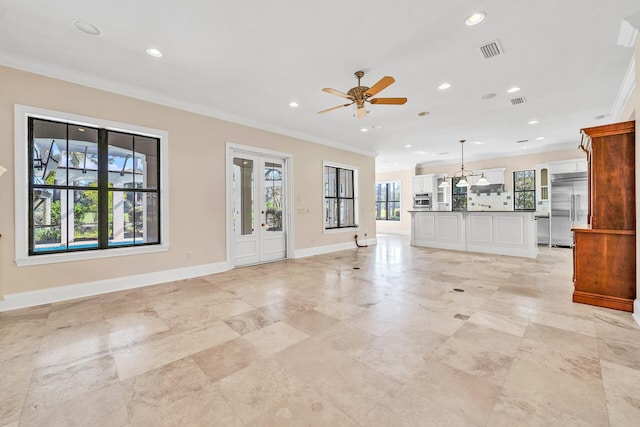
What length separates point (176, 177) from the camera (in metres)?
4.51

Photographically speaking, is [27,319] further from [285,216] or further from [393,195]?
[393,195]

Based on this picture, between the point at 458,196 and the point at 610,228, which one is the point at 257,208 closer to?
the point at 610,228

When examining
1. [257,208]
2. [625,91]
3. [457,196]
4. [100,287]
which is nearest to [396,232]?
[457,196]

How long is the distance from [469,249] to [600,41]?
16.6ft

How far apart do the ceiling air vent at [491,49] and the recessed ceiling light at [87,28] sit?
4.15m

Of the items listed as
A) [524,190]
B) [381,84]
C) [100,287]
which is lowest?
[100,287]

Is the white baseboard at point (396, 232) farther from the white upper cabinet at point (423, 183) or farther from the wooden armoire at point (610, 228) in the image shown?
the wooden armoire at point (610, 228)

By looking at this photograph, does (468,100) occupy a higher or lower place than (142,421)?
higher

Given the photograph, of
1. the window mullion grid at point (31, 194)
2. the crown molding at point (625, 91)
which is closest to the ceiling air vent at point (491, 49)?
the crown molding at point (625, 91)

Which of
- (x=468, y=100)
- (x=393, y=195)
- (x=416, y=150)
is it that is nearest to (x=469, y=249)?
(x=416, y=150)

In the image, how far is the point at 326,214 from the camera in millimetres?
7281

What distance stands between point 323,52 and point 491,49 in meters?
1.96

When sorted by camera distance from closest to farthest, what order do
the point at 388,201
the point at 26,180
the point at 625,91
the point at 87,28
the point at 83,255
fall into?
1. the point at 87,28
2. the point at 26,180
3. the point at 83,255
4. the point at 625,91
5. the point at 388,201

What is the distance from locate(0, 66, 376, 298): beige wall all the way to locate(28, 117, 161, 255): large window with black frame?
22 cm
